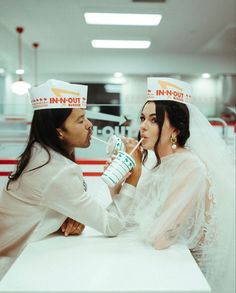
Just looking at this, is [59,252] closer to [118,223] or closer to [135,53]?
[118,223]

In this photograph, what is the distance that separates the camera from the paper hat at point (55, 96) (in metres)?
1.28

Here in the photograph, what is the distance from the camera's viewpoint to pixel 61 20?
14.7 feet

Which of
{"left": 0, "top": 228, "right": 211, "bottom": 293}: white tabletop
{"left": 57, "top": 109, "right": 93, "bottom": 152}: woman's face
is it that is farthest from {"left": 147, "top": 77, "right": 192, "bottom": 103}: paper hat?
{"left": 0, "top": 228, "right": 211, "bottom": 293}: white tabletop

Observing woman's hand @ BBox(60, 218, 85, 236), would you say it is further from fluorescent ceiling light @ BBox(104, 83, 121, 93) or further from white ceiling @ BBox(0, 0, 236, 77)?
fluorescent ceiling light @ BBox(104, 83, 121, 93)

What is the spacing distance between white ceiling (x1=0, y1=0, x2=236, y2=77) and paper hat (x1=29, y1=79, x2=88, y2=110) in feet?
7.87

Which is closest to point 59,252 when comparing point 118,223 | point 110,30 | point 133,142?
point 118,223

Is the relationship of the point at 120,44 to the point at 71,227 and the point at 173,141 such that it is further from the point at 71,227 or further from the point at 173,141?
the point at 71,227

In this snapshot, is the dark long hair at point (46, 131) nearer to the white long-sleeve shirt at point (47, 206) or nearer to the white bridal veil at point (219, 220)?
the white long-sleeve shirt at point (47, 206)

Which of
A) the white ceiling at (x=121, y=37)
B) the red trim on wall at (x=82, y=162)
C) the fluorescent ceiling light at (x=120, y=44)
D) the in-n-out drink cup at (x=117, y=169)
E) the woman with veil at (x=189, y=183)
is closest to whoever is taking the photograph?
the in-n-out drink cup at (x=117, y=169)

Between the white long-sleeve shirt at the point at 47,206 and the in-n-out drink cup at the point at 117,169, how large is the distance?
122 mm

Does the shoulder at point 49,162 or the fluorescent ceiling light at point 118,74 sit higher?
the fluorescent ceiling light at point 118,74

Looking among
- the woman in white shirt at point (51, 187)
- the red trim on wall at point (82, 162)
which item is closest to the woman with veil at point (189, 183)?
the woman in white shirt at point (51, 187)

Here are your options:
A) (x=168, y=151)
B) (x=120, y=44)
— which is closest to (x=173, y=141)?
(x=168, y=151)

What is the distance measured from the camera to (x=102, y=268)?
1036mm
